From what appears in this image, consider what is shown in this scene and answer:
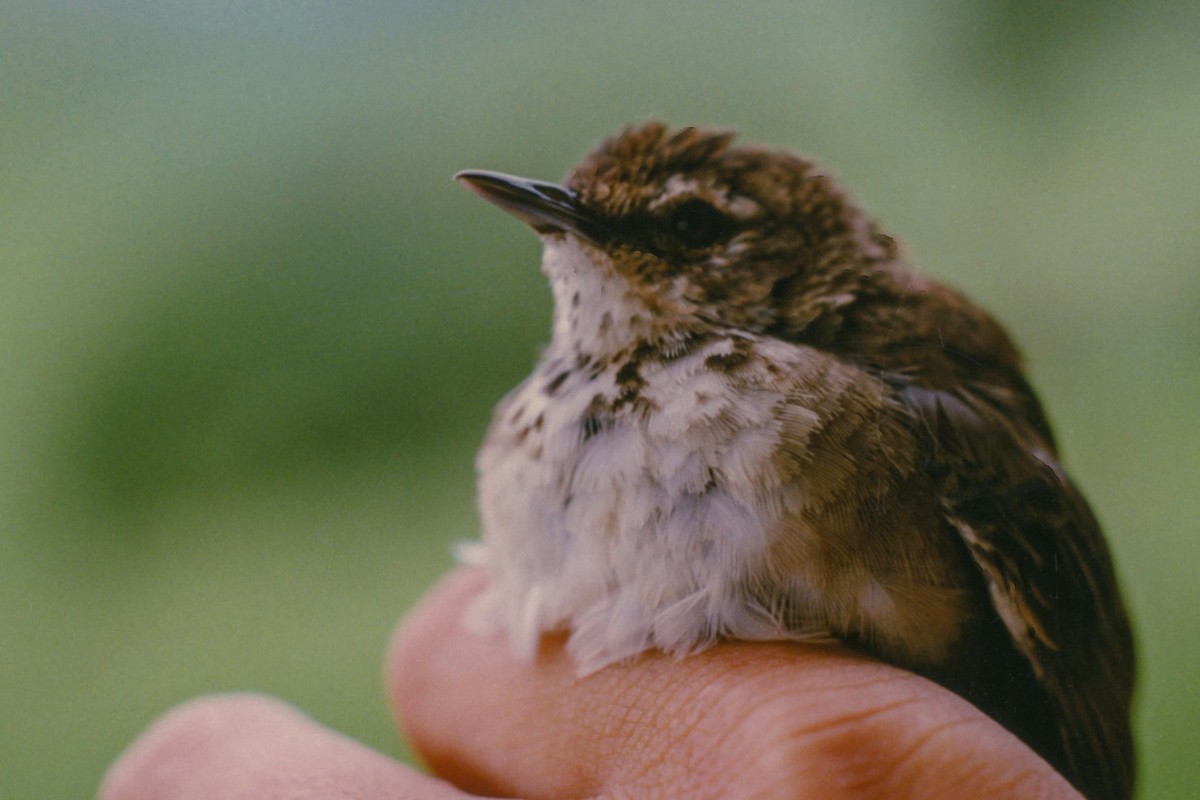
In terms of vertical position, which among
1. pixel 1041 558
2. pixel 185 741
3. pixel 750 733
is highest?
pixel 1041 558

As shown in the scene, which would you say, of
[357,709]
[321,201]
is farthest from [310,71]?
[357,709]

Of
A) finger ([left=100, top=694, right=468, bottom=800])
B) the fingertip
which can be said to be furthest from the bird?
the fingertip

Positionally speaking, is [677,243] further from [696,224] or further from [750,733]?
[750,733]

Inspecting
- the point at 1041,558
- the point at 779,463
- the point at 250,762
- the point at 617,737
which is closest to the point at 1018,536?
the point at 1041,558

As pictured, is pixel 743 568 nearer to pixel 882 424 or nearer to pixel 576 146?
pixel 882 424

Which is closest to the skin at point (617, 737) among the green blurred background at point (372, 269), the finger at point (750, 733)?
the finger at point (750, 733)

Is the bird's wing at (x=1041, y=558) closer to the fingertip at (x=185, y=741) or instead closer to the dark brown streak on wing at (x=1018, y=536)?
the dark brown streak on wing at (x=1018, y=536)
